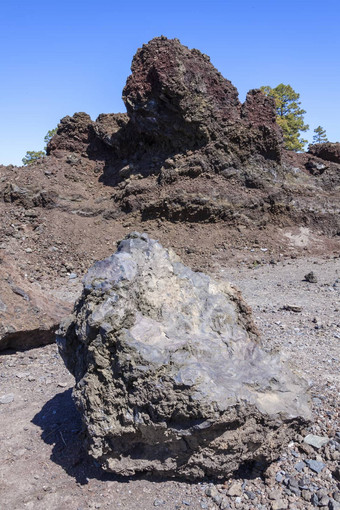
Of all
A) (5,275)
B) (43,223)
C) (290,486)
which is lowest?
(290,486)

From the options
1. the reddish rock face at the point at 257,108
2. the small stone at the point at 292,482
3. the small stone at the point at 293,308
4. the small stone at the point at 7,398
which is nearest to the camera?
the small stone at the point at 292,482

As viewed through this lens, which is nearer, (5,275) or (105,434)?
(105,434)

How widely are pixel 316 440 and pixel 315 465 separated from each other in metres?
0.25

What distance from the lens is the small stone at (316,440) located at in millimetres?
3144

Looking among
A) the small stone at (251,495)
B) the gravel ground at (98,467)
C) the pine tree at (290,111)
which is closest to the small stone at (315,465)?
the gravel ground at (98,467)

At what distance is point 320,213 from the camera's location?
46.9ft

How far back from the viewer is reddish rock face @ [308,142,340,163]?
16.5 m

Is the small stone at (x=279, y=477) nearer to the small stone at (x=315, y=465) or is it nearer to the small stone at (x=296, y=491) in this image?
the small stone at (x=296, y=491)

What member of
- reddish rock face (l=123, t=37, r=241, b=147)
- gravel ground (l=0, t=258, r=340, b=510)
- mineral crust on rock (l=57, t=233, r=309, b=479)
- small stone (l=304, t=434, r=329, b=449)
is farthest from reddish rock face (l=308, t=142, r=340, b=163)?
small stone (l=304, t=434, r=329, b=449)

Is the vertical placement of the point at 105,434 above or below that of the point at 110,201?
below

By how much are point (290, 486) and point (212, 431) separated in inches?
30.7

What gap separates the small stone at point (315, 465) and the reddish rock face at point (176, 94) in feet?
39.4

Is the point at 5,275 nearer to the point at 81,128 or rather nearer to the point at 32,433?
the point at 32,433

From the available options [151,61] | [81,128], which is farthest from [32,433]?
[81,128]
